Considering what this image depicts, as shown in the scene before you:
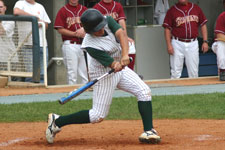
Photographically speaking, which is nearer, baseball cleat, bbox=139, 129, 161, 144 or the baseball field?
baseball cleat, bbox=139, 129, 161, 144

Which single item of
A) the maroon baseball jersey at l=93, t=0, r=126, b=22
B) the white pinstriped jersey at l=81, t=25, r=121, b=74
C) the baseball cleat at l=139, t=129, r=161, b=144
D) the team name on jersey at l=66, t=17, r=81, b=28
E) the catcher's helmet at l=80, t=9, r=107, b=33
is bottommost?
the baseball cleat at l=139, t=129, r=161, b=144

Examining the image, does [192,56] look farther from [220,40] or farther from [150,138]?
[150,138]

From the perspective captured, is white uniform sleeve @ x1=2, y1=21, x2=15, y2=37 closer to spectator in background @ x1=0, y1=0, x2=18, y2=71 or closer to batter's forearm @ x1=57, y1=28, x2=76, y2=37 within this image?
spectator in background @ x1=0, y1=0, x2=18, y2=71

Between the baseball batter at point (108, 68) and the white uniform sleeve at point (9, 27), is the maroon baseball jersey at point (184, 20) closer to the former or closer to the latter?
the white uniform sleeve at point (9, 27)

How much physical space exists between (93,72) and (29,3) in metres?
5.36

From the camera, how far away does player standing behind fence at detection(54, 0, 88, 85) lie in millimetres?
11375

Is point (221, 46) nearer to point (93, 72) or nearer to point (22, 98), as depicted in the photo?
point (22, 98)

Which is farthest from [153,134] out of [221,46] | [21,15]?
[221,46]

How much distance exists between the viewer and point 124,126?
786cm

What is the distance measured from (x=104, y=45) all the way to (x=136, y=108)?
312 centimetres

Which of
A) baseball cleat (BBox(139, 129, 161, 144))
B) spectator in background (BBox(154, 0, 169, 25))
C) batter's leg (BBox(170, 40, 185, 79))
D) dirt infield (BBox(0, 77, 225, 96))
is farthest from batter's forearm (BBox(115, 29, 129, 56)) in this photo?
spectator in background (BBox(154, 0, 169, 25))

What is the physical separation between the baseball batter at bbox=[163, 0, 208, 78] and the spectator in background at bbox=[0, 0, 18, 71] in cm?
306

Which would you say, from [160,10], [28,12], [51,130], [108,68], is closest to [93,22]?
[108,68]

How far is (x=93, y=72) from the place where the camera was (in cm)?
649
